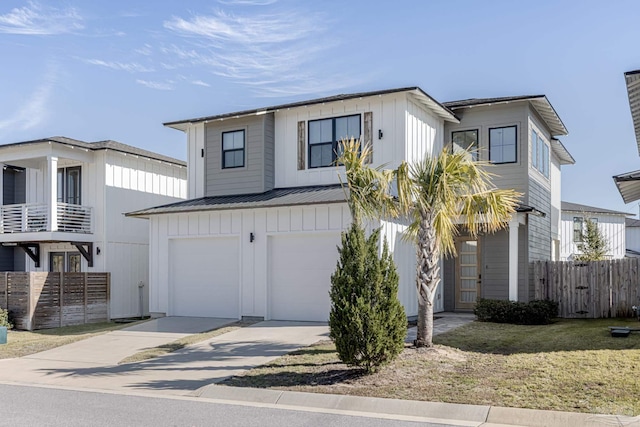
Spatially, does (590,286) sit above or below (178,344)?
above

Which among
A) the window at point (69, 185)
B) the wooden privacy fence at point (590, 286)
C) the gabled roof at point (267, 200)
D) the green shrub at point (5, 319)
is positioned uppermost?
the window at point (69, 185)

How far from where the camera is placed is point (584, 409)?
8.27 meters

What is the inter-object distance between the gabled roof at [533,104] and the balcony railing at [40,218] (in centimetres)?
1306

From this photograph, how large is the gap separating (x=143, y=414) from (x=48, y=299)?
12.3 meters

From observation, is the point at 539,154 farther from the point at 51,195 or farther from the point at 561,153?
the point at 51,195

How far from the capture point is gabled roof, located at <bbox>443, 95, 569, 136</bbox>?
18.9m

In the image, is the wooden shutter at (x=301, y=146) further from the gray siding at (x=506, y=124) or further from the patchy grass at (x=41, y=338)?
the patchy grass at (x=41, y=338)

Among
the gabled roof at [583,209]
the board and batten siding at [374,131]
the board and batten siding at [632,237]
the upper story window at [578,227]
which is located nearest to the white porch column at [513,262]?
the board and batten siding at [374,131]

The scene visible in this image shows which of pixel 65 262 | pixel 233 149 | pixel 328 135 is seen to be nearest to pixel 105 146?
pixel 65 262

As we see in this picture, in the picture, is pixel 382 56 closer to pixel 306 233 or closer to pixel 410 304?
pixel 306 233

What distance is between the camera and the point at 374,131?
59.7 ft

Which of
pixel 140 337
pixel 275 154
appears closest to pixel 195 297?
pixel 140 337

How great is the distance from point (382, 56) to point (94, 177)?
12.5 metres

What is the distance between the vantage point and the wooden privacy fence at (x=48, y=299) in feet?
63.1
